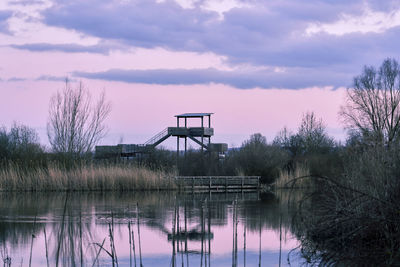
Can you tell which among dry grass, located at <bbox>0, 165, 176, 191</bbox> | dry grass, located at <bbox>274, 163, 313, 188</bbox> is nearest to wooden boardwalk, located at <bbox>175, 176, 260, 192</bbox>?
dry grass, located at <bbox>0, 165, 176, 191</bbox>

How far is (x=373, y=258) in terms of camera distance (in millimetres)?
10258

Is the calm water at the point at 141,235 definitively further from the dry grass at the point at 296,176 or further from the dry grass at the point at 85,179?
the dry grass at the point at 296,176

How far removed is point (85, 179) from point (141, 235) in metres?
15.9

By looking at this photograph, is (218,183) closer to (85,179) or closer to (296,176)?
(296,176)

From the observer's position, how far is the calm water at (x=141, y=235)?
33.8 ft

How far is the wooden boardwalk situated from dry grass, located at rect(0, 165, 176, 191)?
114cm

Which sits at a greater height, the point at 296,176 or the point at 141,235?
the point at 296,176

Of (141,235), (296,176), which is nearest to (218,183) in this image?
(296,176)

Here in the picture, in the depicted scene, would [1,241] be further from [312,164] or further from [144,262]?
[312,164]

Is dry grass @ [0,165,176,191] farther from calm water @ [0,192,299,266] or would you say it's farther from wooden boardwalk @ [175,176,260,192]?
calm water @ [0,192,299,266]

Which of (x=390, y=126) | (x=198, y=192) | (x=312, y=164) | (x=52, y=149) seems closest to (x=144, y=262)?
(x=198, y=192)

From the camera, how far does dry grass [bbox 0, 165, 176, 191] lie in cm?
2881

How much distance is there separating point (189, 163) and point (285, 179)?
21.0 ft

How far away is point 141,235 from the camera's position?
14.3m
